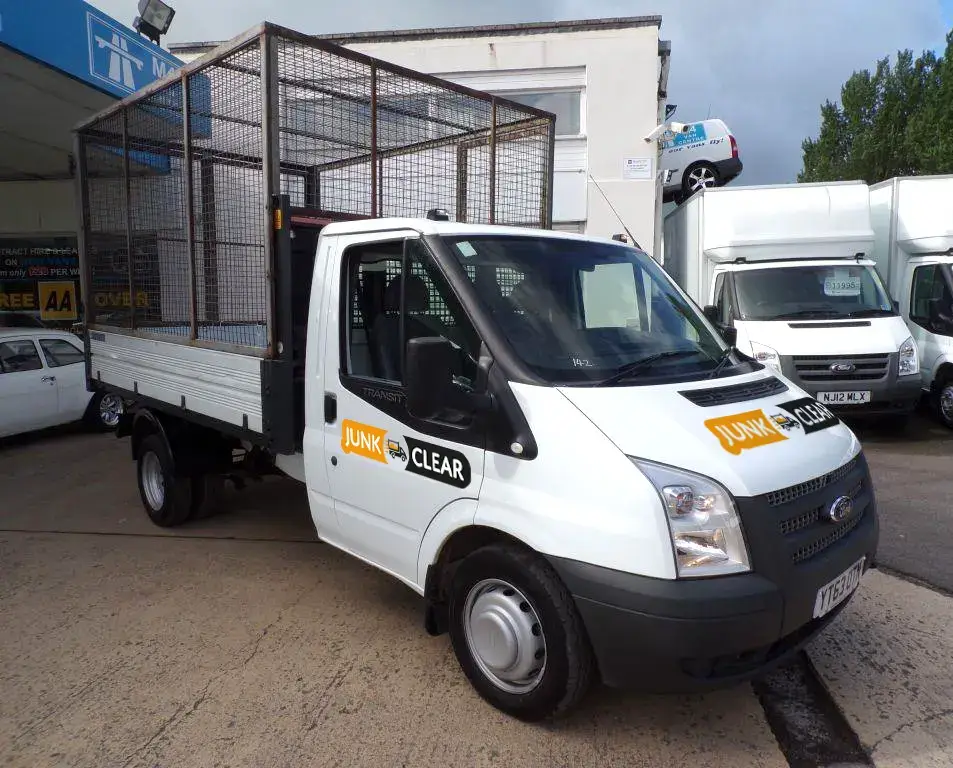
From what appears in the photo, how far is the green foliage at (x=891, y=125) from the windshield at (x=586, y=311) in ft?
78.3

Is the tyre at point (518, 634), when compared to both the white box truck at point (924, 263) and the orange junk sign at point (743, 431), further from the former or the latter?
the white box truck at point (924, 263)

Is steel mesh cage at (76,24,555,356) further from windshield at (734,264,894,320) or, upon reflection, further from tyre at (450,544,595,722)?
windshield at (734,264,894,320)

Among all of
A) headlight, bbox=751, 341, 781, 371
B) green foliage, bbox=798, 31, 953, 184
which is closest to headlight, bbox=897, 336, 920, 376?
headlight, bbox=751, 341, 781, 371

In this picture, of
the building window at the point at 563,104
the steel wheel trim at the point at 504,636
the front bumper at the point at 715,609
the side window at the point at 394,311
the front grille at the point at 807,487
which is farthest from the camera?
the building window at the point at 563,104

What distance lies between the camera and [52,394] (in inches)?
343

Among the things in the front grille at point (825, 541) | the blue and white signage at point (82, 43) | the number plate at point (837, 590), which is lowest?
the number plate at point (837, 590)

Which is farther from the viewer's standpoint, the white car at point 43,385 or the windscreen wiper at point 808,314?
the white car at point 43,385

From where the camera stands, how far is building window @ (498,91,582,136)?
12008 millimetres

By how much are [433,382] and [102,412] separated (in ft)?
26.9

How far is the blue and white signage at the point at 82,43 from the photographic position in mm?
→ 6027

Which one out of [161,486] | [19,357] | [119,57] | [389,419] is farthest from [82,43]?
[389,419]

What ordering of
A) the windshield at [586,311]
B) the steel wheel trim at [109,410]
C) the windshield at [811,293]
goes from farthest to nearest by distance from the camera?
1. the steel wheel trim at [109,410]
2. the windshield at [811,293]
3. the windshield at [586,311]

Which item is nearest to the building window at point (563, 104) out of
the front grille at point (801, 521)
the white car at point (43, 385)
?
the white car at point (43, 385)

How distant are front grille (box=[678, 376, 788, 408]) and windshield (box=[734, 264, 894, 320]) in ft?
18.1
